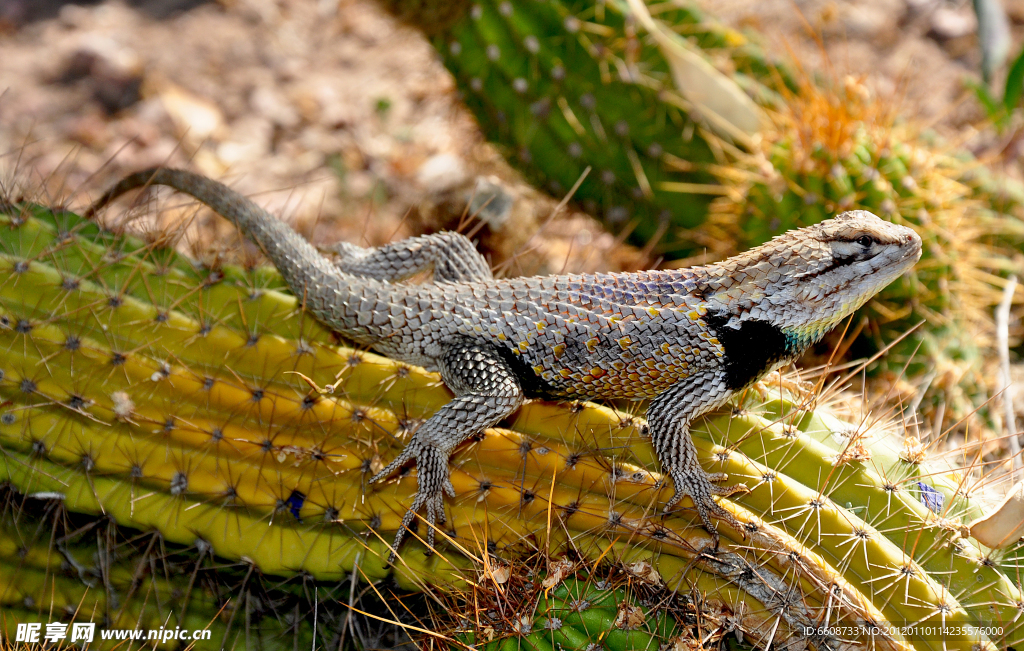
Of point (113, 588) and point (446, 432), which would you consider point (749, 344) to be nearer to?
point (446, 432)

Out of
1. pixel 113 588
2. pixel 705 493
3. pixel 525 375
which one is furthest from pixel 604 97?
pixel 113 588

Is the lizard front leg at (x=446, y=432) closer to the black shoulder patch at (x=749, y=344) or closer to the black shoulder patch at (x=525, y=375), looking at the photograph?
the black shoulder patch at (x=525, y=375)

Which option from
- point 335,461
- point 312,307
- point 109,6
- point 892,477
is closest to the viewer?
point 892,477

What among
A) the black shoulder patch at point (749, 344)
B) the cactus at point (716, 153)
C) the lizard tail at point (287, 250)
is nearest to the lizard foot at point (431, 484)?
the lizard tail at point (287, 250)

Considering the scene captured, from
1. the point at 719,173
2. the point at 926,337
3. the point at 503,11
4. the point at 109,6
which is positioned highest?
the point at 503,11

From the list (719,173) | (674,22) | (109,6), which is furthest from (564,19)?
(109,6)

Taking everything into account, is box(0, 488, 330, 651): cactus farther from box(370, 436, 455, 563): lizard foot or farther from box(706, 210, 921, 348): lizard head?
box(706, 210, 921, 348): lizard head

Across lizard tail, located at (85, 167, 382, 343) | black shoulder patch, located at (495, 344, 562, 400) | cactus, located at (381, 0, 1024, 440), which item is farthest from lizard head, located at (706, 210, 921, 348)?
lizard tail, located at (85, 167, 382, 343)

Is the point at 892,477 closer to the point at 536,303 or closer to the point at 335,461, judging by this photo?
the point at 536,303
